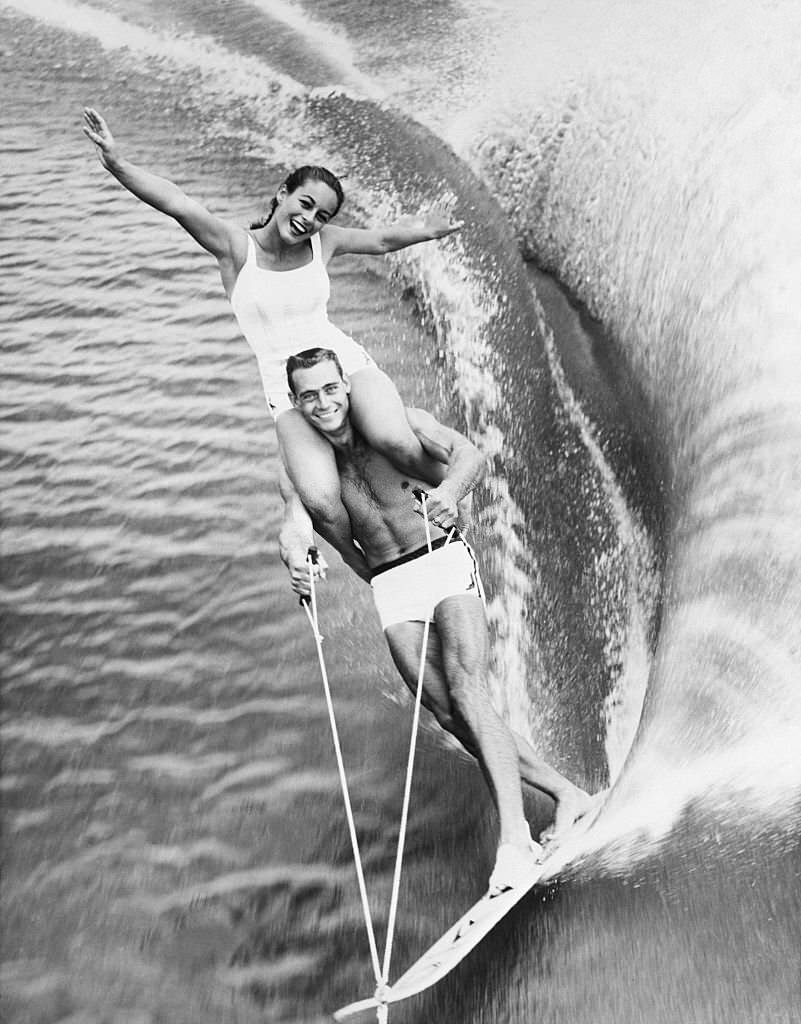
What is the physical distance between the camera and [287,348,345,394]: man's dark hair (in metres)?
2.54

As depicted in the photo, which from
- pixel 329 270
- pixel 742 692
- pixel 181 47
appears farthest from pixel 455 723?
pixel 181 47

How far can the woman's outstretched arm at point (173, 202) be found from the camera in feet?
8.55

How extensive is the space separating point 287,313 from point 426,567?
651 mm

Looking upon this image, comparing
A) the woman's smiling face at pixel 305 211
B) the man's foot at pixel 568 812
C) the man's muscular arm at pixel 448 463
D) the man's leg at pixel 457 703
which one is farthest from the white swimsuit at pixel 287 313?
the man's foot at pixel 568 812

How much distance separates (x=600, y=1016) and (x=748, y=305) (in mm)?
1565

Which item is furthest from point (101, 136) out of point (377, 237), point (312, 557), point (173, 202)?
point (312, 557)

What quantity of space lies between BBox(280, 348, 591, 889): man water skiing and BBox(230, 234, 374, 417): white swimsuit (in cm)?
10

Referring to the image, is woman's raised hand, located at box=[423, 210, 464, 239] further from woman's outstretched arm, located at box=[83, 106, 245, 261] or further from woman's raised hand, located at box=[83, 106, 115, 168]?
woman's raised hand, located at box=[83, 106, 115, 168]

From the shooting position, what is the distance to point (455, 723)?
2.44 meters

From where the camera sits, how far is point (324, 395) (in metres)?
2.52

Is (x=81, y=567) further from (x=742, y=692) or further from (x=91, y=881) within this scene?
(x=742, y=692)

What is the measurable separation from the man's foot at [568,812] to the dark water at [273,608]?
74 mm

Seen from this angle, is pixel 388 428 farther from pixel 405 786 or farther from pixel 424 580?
pixel 405 786

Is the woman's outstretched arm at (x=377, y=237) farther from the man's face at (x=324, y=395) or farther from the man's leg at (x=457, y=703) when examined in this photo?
the man's leg at (x=457, y=703)
